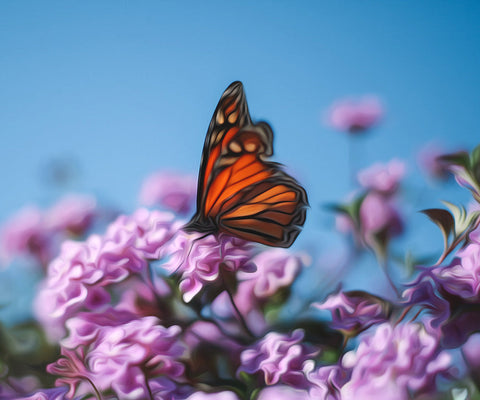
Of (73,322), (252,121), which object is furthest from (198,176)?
(73,322)

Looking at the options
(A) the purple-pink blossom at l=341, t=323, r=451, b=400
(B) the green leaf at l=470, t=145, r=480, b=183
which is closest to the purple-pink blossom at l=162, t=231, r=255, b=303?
(A) the purple-pink blossom at l=341, t=323, r=451, b=400

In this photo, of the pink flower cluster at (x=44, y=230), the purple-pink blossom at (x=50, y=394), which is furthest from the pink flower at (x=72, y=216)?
the purple-pink blossom at (x=50, y=394)

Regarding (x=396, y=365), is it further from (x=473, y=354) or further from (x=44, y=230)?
(x=44, y=230)

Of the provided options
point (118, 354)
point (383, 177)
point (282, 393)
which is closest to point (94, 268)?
point (118, 354)

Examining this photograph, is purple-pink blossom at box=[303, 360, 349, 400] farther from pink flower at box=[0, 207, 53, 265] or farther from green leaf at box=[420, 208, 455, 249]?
pink flower at box=[0, 207, 53, 265]

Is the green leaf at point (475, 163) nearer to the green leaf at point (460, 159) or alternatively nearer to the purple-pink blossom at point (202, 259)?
the green leaf at point (460, 159)

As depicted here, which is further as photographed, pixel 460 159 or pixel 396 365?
pixel 460 159

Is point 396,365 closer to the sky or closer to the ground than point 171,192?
closer to the ground
